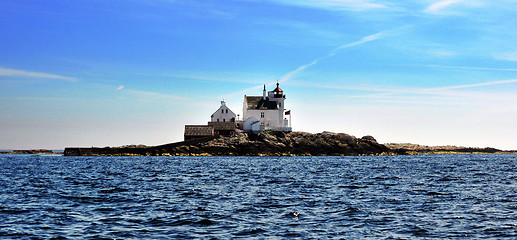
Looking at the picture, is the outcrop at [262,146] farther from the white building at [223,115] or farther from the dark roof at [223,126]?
the white building at [223,115]

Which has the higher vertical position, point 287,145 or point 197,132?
point 197,132

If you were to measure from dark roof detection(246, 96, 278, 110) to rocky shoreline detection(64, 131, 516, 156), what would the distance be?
9.81 m

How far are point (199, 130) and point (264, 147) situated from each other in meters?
18.0

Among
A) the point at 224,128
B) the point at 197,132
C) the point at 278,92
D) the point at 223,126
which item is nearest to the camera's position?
the point at 197,132

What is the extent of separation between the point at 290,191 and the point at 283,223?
41.6 feet

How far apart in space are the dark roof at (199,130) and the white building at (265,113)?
11.2m

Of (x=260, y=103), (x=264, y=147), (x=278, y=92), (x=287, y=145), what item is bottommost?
(x=264, y=147)

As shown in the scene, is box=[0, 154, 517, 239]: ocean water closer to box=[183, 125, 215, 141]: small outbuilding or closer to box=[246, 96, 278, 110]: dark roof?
box=[183, 125, 215, 141]: small outbuilding

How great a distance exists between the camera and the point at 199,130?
117625 mm

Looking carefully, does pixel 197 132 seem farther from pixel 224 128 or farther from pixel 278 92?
pixel 278 92

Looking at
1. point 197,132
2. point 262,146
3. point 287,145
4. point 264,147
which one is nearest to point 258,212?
point 262,146

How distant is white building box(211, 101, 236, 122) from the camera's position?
127m

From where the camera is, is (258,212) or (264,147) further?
(264,147)

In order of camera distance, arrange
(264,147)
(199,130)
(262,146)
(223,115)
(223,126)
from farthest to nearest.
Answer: (223,115), (223,126), (199,130), (264,147), (262,146)
